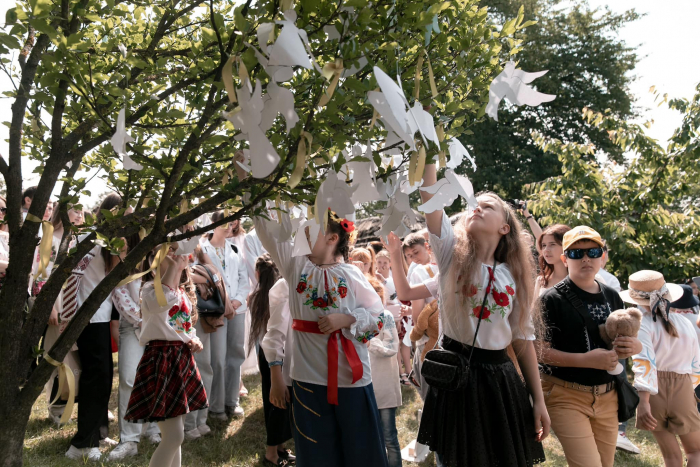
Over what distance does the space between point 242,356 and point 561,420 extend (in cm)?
342

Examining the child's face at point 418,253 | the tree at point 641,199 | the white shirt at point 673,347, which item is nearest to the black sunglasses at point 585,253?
the white shirt at point 673,347

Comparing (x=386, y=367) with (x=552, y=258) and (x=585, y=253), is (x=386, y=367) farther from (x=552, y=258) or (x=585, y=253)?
(x=585, y=253)

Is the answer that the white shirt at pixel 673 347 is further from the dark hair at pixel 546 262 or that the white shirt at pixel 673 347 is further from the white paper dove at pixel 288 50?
the white paper dove at pixel 288 50

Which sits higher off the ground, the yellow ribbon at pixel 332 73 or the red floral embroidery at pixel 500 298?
the yellow ribbon at pixel 332 73

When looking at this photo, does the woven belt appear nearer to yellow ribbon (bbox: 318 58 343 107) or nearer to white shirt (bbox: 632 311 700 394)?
white shirt (bbox: 632 311 700 394)

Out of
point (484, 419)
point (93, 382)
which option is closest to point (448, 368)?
point (484, 419)

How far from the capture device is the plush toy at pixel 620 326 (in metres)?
2.95

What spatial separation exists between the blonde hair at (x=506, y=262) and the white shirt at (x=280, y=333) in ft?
3.87

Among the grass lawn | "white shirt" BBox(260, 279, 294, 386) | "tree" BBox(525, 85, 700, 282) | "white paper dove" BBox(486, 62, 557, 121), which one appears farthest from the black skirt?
"tree" BBox(525, 85, 700, 282)

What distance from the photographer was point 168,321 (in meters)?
3.41

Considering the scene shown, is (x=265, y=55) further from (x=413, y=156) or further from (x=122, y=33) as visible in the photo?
(x=122, y=33)

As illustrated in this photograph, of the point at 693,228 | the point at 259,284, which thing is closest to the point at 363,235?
the point at 693,228

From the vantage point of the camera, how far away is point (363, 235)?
1176 cm

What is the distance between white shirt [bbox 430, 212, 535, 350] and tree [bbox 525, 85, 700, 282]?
4.81 metres
